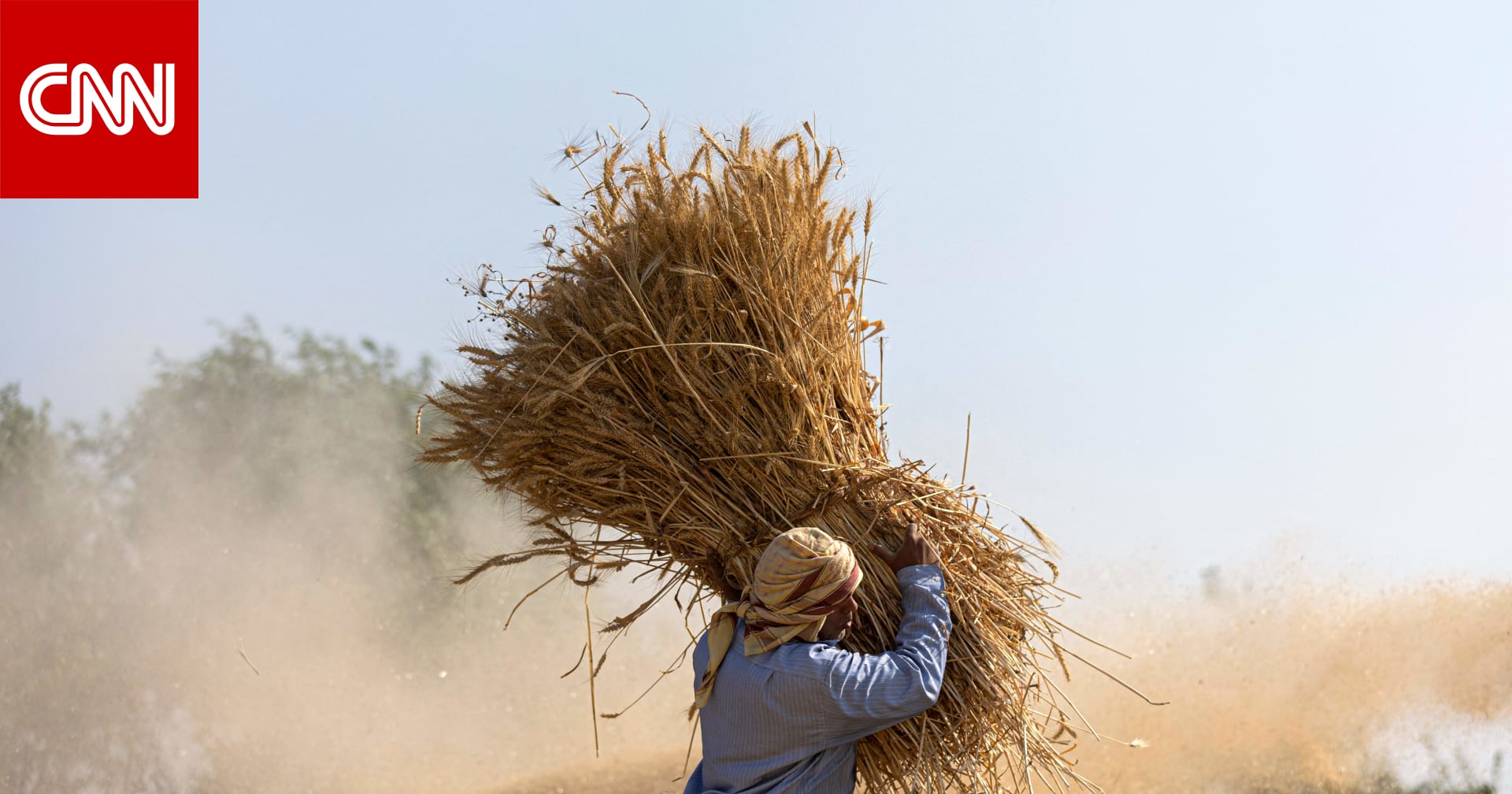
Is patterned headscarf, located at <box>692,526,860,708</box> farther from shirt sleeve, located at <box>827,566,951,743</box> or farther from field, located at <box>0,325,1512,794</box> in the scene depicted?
field, located at <box>0,325,1512,794</box>

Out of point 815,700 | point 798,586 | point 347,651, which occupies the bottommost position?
point 347,651

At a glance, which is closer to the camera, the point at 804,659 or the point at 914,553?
the point at 804,659

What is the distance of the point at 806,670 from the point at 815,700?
0.18 feet

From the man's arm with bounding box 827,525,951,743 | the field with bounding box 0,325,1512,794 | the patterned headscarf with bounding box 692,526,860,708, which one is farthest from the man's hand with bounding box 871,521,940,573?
the field with bounding box 0,325,1512,794

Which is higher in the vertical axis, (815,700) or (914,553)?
(914,553)

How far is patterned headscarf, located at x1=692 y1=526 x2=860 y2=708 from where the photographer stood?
5.98 ft

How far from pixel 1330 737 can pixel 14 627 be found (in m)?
9.46

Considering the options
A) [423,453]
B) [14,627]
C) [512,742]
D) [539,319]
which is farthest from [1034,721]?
[14,627]

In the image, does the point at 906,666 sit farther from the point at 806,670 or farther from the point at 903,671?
the point at 806,670

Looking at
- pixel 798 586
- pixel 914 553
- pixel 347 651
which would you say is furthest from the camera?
pixel 347 651

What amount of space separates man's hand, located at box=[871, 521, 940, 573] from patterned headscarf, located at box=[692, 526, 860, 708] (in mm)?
144

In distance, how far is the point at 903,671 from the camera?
6.10 feet

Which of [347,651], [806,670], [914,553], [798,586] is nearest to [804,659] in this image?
[806,670]

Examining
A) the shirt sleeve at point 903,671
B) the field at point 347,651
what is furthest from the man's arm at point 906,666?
the field at point 347,651
